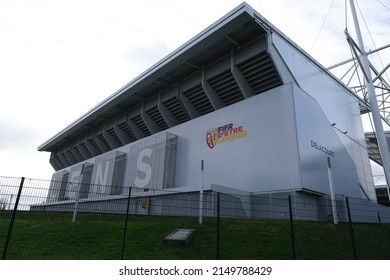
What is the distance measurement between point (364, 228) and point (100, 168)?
3496 centimetres

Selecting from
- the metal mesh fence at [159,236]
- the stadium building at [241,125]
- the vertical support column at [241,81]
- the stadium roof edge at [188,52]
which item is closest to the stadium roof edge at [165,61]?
the stadium roof edge at [188,52]

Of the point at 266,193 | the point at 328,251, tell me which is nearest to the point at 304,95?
the point at 266,193

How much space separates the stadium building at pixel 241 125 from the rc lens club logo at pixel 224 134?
10cm

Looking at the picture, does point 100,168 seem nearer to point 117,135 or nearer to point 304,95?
point 117,135

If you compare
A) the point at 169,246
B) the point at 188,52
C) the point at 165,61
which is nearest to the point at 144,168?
the point at 165,61

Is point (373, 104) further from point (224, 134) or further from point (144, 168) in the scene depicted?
point (144, 168)

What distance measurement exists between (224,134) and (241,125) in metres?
2.00

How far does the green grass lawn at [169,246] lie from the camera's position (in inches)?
424

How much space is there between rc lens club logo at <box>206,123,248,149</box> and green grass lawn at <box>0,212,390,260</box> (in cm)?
1177

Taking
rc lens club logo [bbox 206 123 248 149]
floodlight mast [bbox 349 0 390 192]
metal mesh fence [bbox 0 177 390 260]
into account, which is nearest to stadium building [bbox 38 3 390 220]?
rc lens club logo [bbox 206 123 248 149]

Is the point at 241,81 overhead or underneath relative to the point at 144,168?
overhead

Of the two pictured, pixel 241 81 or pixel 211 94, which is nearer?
pixel 241 81

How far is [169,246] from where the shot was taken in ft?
39.1

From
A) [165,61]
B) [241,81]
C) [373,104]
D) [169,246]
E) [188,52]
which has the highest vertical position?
[165,61]
